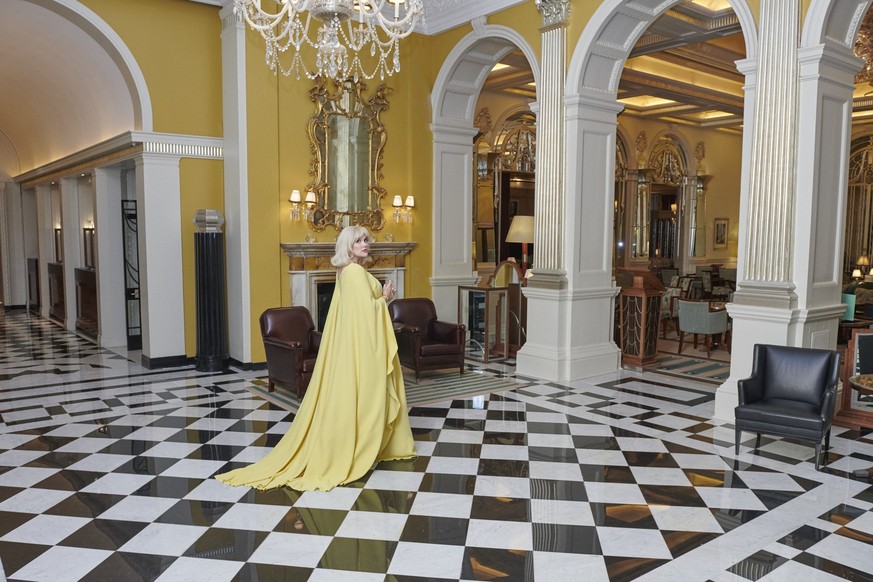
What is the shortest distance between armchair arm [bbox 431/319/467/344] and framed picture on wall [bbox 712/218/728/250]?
12.0 m

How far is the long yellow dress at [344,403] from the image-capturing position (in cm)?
469

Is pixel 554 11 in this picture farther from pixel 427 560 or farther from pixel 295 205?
pixel 427 560

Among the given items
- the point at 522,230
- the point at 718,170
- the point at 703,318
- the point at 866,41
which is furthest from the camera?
the point at 718,170

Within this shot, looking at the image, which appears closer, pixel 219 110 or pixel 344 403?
pixel 344 403

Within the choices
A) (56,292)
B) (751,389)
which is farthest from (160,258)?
(751,389)

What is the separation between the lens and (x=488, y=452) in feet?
17.9

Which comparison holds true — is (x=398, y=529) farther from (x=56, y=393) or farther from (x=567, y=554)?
(x=56, y=393)

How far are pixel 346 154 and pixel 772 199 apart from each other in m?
5.56

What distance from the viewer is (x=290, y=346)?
684 cm

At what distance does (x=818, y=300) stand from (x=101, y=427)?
258 inches

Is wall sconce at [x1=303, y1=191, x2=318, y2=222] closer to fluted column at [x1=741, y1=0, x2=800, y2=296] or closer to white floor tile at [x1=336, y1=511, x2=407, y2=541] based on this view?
fluted column at [x1=741, y1=0, x2=800, y2=296]

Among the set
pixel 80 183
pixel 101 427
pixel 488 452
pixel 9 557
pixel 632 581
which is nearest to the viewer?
pixel 632 581

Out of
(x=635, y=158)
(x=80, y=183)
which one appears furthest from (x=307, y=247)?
(x=635, y=158)

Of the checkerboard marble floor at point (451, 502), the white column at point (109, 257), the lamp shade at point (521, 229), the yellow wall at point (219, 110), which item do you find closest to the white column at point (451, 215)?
the lamp shade at point (521, 229)
